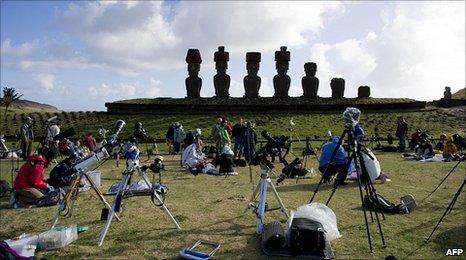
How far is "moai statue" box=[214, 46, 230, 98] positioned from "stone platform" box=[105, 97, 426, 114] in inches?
45.2

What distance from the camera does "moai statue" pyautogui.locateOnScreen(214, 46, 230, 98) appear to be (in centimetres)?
5122

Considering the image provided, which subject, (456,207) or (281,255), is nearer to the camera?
(281,255)

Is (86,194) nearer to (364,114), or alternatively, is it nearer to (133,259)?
(133,259)

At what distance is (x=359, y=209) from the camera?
36.3 feet

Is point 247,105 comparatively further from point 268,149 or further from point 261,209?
point 261,209

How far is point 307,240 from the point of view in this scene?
305 inches

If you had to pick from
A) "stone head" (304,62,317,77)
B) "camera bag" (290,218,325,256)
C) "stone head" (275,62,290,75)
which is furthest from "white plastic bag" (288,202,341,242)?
"stone head" (304,62,317,77)

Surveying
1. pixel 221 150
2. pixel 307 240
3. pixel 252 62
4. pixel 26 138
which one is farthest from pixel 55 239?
pixel 252 62

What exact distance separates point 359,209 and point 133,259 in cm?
609

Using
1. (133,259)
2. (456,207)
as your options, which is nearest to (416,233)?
(456,207)

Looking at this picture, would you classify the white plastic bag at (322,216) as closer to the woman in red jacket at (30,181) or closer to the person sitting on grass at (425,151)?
the woman in red jacket at (30,181)

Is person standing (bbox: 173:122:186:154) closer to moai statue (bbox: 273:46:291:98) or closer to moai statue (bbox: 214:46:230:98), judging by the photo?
A: moai statue (bbox: 214:46:230:98)

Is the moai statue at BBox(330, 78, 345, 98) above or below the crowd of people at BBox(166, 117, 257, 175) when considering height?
above

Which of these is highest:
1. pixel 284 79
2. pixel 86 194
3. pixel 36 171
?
pixel 284 79
